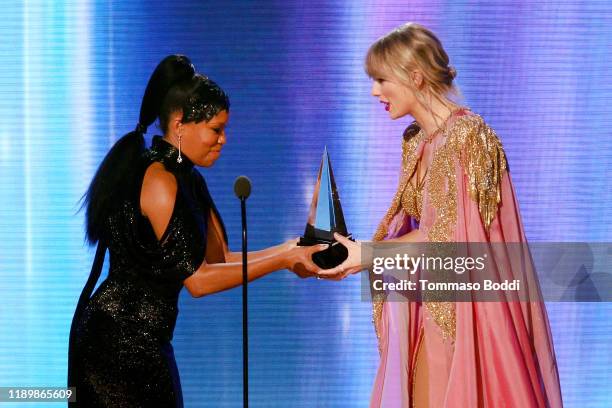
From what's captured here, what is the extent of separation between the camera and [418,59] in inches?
116

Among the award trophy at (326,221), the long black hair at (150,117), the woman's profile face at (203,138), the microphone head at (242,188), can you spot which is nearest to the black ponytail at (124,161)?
the long black hair at (150,117)

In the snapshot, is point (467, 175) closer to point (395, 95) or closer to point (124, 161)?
point (395, 95)

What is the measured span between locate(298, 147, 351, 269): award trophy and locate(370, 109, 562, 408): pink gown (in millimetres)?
302

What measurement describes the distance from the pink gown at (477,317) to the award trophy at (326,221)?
0.30 meters

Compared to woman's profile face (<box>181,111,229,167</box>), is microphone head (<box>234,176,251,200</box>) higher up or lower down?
lower down

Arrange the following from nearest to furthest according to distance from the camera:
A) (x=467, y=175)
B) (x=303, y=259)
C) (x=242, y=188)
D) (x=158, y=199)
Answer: (x=242, y=188)
(x=467, y=175)
(x=158, y=199)
(x=303, y=259)

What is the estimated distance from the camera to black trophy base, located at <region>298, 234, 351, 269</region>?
10.4 ft

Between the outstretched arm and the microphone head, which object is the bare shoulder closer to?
the outstretched arm

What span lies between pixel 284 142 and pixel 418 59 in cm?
108

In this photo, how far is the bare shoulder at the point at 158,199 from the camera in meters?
2.92

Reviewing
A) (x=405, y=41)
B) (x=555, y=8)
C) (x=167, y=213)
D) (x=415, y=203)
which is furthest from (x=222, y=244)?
(x=555, y=8)

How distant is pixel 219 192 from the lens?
395 centimetres

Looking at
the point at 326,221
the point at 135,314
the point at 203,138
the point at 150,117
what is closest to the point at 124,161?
the point at 150,117

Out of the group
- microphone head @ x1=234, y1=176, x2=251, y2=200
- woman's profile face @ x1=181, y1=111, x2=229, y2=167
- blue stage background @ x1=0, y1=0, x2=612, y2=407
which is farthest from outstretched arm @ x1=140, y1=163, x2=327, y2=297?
blue stage background @ x1=0, y1=0, x2=612, y2=407
